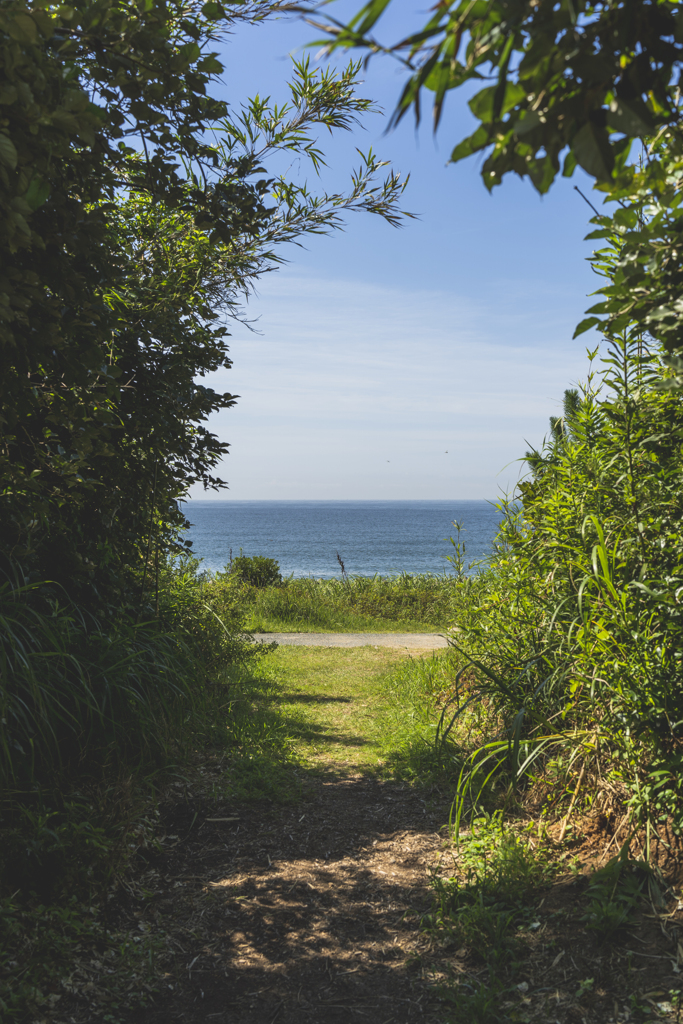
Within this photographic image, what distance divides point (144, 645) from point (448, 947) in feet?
8.11

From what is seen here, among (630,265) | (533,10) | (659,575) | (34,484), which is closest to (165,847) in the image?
(34,484)

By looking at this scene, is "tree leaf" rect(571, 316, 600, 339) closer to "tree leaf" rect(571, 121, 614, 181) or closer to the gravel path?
"tree leaf" rect(571, 121, 614, 181)

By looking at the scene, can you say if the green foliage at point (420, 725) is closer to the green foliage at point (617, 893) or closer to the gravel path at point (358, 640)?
the green foliage at point (617, 893)

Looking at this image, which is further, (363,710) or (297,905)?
(363,710)

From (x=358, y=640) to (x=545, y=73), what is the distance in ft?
34.9

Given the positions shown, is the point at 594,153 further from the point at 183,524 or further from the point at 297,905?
the point at 183,524

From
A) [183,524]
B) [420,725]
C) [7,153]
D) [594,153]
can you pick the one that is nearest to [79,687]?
[183,524]

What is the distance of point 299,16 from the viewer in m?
1.19

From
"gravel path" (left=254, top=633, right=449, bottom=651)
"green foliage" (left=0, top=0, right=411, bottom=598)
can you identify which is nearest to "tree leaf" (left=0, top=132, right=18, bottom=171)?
"green foliage" (left=0, top=0, right=411, bottom=598)

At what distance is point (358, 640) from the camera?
11344mm

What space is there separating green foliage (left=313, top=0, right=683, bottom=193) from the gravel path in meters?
9.18

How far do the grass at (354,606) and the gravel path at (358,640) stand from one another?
0.66 metres

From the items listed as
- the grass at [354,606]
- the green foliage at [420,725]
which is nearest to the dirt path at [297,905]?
the green foliage at [420,725]

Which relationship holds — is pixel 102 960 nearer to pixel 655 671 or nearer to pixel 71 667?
pixel 71 667
